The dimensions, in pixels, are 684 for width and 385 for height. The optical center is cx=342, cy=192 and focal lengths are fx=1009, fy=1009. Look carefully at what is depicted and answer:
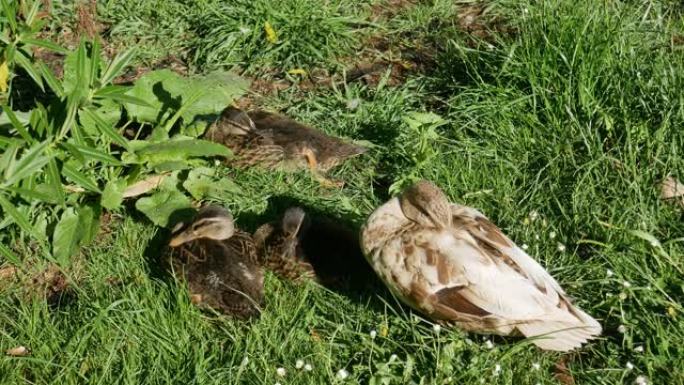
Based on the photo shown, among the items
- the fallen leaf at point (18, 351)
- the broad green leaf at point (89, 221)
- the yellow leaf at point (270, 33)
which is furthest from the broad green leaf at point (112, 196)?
the yellow leaf at point (270, 33)

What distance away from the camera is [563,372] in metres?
4.59

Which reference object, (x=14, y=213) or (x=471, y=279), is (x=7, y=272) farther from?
(x=471, y=279)

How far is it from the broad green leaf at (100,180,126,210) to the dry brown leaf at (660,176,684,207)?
2.89 meters

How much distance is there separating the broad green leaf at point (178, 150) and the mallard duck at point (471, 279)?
53.3 inches

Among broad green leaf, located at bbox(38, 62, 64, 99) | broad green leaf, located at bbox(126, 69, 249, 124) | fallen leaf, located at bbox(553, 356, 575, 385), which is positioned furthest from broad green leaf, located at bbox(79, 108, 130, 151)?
fallen leaf, located at bbox(553, 356, 575, 385)

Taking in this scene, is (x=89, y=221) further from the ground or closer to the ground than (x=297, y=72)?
closer to the ground

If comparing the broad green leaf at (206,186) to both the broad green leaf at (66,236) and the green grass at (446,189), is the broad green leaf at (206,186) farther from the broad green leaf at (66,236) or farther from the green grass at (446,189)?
the broad green leaf at (66,236)

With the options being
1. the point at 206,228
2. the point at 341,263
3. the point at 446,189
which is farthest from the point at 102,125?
the point at 446,189

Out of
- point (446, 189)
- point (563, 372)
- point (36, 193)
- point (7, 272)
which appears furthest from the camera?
point (446, 189)

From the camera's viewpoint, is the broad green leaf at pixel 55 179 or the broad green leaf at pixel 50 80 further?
the broad green leaf at pixel 50 80

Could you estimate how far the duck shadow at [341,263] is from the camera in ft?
16.5

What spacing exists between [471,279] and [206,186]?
72.6 inches

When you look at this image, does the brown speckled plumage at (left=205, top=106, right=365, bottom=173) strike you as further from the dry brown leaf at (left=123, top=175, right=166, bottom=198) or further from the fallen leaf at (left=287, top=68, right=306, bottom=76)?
the fallen leaf at (left=287, top=68, right=306, bottom=76)

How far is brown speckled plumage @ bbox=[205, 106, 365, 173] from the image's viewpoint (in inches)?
232
